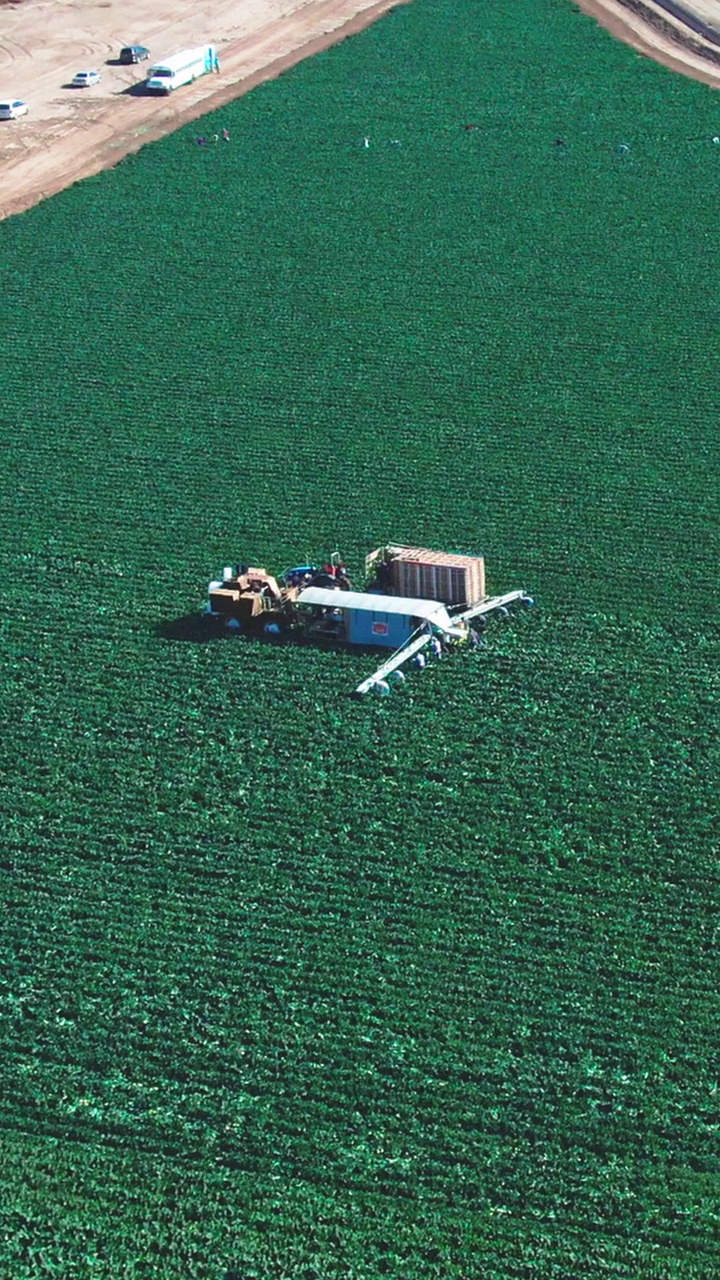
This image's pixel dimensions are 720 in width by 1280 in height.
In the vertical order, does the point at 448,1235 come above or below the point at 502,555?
below

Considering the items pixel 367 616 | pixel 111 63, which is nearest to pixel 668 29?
pixel 111 63

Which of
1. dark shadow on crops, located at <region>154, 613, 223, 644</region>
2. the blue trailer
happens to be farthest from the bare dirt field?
the blue trailer

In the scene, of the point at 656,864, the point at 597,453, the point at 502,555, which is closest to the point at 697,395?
the point at 597,453

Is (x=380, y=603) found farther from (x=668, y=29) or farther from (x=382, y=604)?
(x=668, y=29)

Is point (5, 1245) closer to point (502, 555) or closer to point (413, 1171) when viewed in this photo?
point (413, 1171)

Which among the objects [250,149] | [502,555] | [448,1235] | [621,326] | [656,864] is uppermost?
[250,149]

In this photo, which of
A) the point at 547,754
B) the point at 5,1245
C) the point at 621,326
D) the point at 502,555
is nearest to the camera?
the point at 5,1245
